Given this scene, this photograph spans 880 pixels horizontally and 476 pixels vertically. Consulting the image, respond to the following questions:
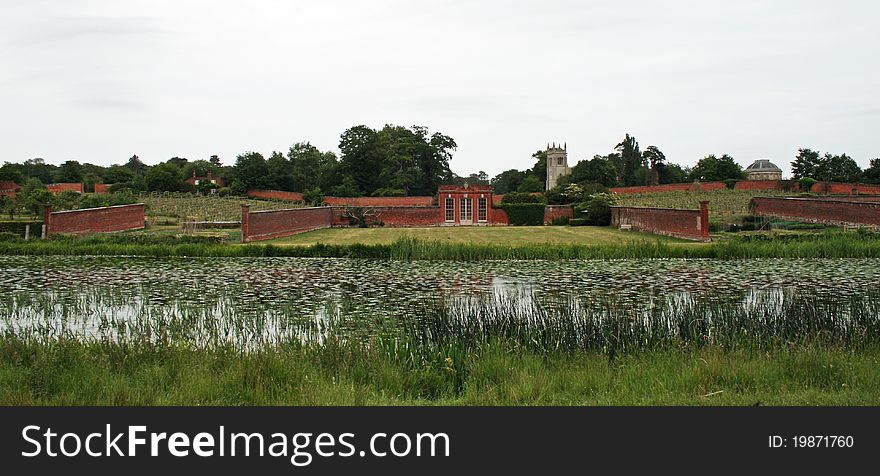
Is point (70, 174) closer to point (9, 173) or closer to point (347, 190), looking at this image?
point (9, 173)

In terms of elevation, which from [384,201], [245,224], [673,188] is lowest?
[245,224]

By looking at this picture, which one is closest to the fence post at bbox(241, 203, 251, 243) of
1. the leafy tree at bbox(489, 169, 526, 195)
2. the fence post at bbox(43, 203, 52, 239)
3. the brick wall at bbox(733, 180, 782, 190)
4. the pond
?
the pond

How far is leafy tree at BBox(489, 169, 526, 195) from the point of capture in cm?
8034

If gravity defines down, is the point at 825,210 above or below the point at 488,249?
above

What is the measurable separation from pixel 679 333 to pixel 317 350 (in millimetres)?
4085

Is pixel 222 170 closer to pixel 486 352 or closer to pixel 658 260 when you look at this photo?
pixel 658 260

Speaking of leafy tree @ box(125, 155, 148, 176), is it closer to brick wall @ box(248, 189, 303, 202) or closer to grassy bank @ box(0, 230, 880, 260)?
brick wall @ box(248, 189, 303, 202)

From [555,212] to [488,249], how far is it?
20106 mm

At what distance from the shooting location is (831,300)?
11023mm

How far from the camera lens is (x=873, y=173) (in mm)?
54938

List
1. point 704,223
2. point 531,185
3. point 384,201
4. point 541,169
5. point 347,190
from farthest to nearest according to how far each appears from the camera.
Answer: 1. point 541,169
2. point 531,185
3. point 347,190
4. point 384,201
5. point 704,223

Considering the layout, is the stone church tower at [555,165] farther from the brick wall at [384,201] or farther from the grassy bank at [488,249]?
the grassy bank at [488,249]

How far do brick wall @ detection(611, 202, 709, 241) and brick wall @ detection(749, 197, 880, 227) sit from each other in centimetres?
576

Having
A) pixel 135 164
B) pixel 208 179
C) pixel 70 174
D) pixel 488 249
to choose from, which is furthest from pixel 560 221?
pixel 135 164
